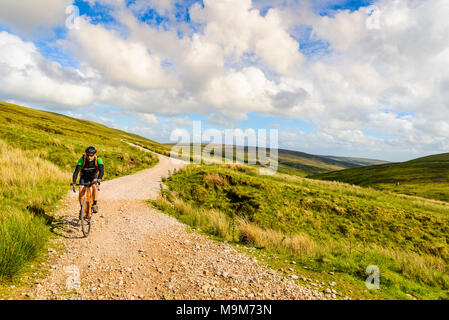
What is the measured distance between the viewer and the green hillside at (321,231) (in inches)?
254

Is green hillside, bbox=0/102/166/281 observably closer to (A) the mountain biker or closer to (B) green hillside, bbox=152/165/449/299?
(A) the mountain biker

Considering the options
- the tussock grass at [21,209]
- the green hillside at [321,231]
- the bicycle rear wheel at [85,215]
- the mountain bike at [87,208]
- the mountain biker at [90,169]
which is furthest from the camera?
the mountain biker at [90,169]

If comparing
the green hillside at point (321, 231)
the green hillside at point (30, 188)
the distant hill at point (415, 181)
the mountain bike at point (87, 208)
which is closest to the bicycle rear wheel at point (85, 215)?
the mountain bike at point (87, 208)

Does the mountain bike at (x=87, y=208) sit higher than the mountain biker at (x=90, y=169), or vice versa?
the mountain biker at (x=90, y=169)

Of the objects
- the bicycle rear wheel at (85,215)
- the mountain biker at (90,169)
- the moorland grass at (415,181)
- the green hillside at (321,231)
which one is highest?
the mountain biker at (90,169)

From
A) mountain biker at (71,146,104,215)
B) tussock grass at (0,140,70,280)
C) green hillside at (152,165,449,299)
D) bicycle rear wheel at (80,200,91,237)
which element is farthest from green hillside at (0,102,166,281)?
green hillside at (152,165,449,299)

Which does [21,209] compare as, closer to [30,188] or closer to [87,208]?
[87,208]

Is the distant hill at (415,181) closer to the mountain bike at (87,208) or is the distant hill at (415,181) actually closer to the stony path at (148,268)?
the stony path at (148,268)

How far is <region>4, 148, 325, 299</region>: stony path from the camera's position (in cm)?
500

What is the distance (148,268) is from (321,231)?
34.6 ft

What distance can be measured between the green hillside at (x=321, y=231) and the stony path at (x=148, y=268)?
106 cm
